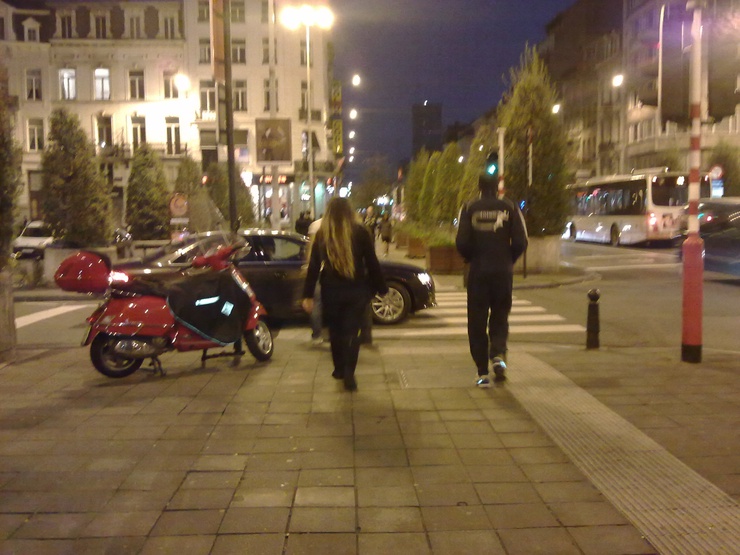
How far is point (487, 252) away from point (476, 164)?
14831 mm

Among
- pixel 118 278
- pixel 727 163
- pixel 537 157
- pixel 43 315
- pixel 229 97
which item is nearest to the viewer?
pixel 118 278

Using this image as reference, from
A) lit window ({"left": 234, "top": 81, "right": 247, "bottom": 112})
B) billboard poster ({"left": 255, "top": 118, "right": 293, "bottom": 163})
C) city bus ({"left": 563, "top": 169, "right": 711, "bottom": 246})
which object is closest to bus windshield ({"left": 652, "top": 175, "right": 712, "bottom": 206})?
city bus ({"left": 563, "top": 169, "right": 711, "bottom": 246})

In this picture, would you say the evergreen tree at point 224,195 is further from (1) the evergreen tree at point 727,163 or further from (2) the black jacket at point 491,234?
(1) the evergreen tree at point 727,163

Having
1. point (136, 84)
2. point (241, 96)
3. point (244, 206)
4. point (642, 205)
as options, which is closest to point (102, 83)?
point (136, 84)

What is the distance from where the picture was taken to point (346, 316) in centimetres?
703

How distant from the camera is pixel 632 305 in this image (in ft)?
47.7

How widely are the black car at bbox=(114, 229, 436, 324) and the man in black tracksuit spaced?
4204mm

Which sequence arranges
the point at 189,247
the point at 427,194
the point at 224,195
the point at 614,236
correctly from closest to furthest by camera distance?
the point at 189,247, the point at 427,194, the point at 224,195, the point at 614,236

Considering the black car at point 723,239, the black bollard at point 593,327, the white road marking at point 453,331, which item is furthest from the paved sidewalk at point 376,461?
the black car at point 723,239

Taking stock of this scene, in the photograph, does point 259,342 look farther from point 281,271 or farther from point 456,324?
point 456,324

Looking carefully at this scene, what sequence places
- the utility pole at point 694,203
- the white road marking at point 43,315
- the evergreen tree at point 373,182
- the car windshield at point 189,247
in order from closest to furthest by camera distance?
the utility pole at point 694,203 < the car windshield at point 189,247 < the white road marking at point 43,315 < the evergreen tree at point 373,182

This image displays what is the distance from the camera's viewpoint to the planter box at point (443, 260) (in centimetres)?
2038

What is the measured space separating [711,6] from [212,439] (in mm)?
6723

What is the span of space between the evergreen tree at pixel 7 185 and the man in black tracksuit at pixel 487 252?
211 inches
